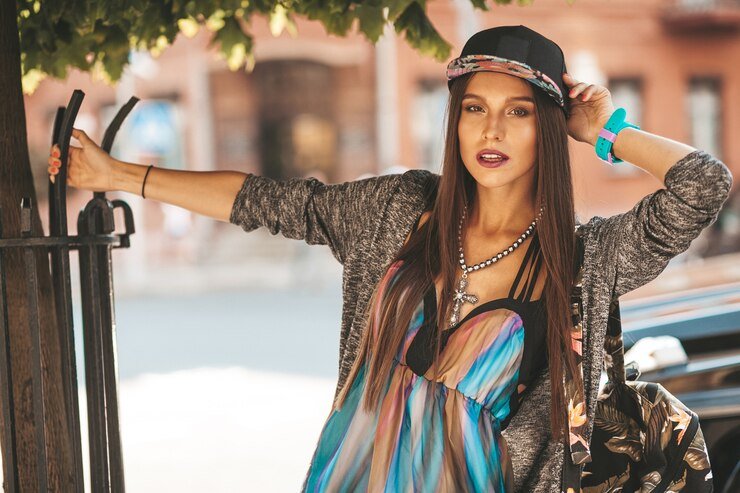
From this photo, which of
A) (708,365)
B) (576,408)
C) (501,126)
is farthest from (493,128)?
(708,365)

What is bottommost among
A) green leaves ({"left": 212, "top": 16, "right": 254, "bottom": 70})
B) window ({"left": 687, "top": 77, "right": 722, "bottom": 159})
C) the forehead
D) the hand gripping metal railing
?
the hand gripping metal railing

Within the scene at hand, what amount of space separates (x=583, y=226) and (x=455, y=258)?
0.34 m

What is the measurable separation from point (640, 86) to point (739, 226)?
5718 millimetres

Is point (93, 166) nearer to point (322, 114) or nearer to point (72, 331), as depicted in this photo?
point (72, 331)

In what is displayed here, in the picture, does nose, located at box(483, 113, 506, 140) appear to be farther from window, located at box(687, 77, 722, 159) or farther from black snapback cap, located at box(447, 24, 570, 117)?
window, located at box(687, 77, 722, 159)

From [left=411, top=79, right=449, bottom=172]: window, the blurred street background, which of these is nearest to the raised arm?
the blurred street background

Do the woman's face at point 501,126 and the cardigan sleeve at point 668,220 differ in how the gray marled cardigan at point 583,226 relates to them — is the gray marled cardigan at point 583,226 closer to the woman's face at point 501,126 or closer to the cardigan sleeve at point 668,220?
the cardigan sleeve at point 668,220

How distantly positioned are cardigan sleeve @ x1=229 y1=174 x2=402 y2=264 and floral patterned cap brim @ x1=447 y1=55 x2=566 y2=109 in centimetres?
38

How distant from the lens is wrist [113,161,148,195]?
8.72 ft

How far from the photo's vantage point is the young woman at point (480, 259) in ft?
7.72

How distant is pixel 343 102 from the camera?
22.9 meters

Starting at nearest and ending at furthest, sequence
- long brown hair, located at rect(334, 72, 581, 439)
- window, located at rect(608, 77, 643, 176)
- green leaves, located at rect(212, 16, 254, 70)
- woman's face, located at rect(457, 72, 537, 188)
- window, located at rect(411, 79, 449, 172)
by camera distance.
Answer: long brown hair, located at rect(334, 72, 581, 439), woman's face, located at rect(457, 72, 537, 188), green leaves, located at rect(212, 16, 254, 70), window, located at rect(411, 79, 449, 172), window, located at rect(608, 77, 643, 176)

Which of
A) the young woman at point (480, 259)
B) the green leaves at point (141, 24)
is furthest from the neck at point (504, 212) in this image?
the green leaves at point (141, 24)

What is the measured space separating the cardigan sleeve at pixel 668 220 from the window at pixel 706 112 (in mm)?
23328
